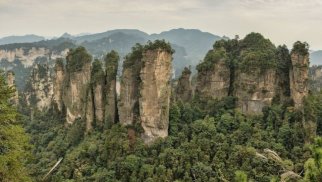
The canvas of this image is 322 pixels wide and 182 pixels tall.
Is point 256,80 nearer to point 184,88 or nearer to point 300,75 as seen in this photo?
point 300,75

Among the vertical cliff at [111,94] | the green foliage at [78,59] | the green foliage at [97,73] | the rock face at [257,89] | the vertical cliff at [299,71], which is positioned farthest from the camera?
the green foliage at [78,59]

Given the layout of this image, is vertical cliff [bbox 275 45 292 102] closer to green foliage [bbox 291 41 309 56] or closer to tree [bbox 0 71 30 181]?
green foliage [bbox 291 41 309 56]

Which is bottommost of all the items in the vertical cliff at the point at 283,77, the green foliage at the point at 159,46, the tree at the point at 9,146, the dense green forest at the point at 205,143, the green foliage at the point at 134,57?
the dense green forest at the point at 205,143

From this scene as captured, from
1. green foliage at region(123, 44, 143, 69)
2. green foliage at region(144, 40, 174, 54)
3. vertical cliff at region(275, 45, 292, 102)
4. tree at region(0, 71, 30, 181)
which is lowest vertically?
tree at region(0, 71, 30, 181)

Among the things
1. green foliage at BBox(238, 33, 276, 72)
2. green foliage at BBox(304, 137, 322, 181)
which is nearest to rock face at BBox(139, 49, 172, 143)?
green foliage at BBox(238, 33, 276, 72)

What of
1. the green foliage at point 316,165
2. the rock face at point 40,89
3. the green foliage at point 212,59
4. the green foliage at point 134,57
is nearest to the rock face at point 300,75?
the green foliage at point 212,59

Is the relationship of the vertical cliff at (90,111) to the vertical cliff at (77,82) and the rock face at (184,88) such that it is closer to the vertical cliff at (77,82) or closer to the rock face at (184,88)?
the vertical cliff at (77,82)

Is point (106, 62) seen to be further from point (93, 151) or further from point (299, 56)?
point (299, 56)
